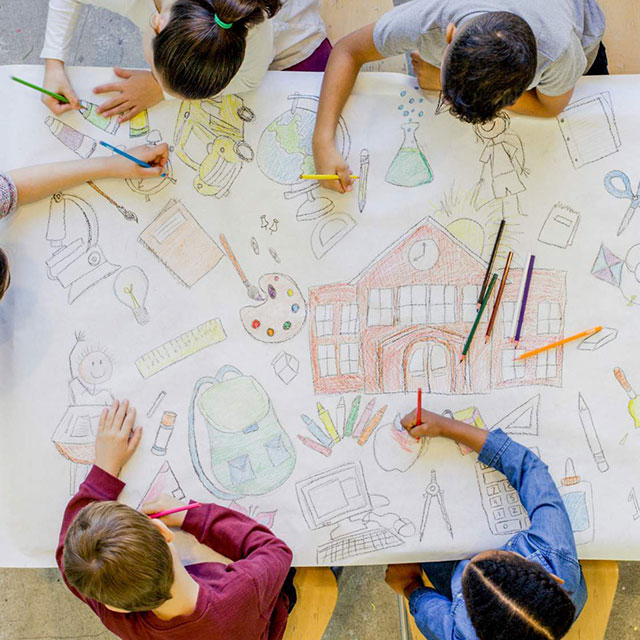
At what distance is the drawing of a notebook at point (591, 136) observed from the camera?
1104 millimetres

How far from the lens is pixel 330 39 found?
1.22m

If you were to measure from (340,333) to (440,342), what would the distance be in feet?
0.57

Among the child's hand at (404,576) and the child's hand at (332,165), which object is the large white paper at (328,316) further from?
the child's hand at (404,576)

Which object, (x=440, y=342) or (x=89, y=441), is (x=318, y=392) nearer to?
(x=440, y=342)

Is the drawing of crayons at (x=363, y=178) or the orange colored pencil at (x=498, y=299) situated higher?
the drawing of crayons at (x=363, y=178)

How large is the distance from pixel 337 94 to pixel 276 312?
388 mm

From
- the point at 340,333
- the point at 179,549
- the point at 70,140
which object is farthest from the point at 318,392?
the point at 70,140

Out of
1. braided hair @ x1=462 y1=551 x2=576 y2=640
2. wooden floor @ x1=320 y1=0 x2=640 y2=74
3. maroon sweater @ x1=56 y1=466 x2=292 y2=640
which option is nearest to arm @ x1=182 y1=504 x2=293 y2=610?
maroon sweater @ x1=56 y1=466 x2=292 y2=640

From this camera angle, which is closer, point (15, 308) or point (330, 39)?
point (15, 308)

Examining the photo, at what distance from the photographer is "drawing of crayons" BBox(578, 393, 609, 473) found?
1076 mm

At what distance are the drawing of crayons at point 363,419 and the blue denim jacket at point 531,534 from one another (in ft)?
0.65

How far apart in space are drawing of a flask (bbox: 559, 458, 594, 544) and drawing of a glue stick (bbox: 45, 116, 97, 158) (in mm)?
992

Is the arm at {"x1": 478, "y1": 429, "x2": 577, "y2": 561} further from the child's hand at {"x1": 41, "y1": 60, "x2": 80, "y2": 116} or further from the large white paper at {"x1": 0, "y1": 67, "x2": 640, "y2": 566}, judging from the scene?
the child's hand at {"x1": 41, "y1": 60, "x2": 80, "y2": 116}

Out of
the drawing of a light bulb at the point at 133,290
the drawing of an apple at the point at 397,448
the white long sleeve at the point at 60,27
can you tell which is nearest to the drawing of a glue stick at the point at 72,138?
the white long sleeve at the point at 60,27
